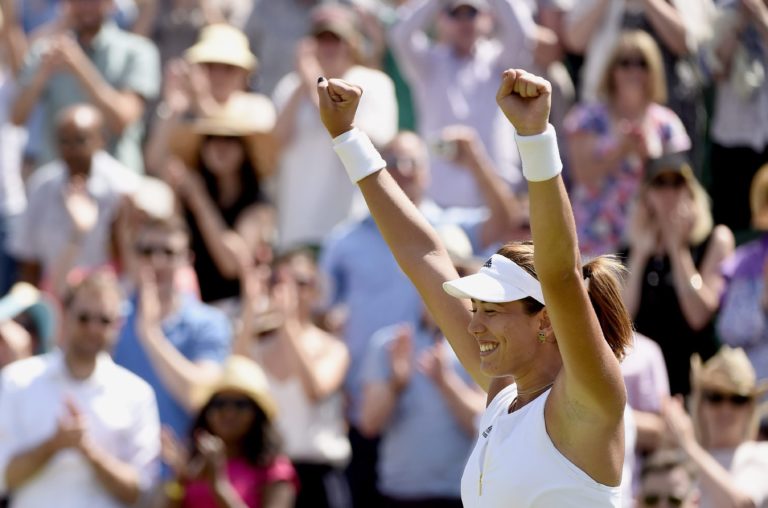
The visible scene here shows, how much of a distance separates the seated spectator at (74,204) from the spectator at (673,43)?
8.58ft

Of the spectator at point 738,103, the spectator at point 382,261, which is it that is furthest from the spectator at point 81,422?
the spectator at point 738,103

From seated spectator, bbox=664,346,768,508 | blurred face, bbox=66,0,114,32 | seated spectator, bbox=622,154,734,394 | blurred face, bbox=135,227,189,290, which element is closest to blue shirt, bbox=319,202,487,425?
blurred face, bbox=135,227,189,290

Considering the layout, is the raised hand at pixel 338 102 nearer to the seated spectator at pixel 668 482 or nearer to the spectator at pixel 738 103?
the seated spectator at pixel 668 482

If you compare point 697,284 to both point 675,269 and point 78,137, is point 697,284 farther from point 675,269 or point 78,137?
point 78,137

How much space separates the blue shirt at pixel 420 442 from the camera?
7305 mm

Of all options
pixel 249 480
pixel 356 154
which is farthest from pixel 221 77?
pixel 356 154

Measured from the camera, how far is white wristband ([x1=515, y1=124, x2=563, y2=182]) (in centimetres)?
333

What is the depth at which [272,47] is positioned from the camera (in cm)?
1059

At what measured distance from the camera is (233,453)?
7133mm

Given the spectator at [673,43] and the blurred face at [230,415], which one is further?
the spectator at [673,43]

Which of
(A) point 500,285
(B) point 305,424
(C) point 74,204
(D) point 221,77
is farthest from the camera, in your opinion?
(D) point 221,77

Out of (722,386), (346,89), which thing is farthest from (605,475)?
(722,386)

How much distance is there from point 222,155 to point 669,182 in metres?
2.56

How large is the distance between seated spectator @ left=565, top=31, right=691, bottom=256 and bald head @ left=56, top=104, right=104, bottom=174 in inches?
101
